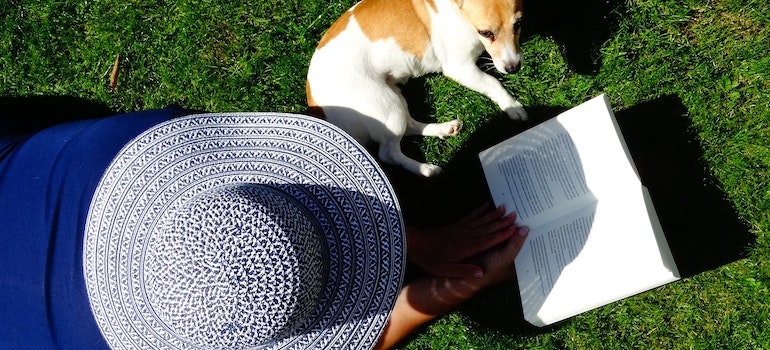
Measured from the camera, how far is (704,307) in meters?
2.81

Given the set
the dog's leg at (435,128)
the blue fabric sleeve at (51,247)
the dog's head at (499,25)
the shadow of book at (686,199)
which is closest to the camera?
the blue fabric sleeve at (51,247)

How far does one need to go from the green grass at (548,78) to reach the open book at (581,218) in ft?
1.39

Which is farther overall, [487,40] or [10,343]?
[487,40]

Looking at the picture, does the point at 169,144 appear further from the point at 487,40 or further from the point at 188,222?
the point at 487,40

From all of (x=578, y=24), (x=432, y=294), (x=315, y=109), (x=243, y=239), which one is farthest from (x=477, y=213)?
(x=243, y=239)

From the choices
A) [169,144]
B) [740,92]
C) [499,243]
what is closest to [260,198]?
[169,144]

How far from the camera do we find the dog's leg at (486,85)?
2.86m

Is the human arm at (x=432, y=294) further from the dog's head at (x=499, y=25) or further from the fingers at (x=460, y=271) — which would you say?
the dog's head at (x=499, y=25)

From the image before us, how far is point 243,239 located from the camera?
1.41 metres

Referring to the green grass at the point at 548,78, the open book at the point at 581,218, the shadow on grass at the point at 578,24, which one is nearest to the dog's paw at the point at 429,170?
the green grass at the point at 548,78

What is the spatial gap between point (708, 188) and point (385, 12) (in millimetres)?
1663

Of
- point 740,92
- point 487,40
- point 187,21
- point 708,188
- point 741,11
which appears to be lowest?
point 708,188

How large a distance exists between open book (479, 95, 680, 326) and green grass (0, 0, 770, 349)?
424 mm

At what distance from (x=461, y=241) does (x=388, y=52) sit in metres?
0.91
